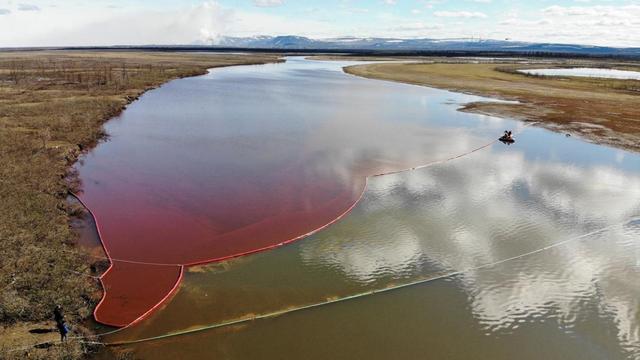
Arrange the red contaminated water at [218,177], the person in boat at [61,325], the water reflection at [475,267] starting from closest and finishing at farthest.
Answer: the person in boat at [61,325] → the water reflection at [475,267] → the red contaminated water at [218,177]

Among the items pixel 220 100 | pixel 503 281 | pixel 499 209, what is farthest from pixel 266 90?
pixel 503 281

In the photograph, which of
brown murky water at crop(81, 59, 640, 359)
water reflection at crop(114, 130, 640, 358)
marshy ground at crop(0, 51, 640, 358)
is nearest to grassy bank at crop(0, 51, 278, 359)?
marshy ground at crop(0, 51, 640, 358)

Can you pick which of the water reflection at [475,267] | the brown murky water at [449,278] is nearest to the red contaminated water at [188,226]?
the brown murky water at [449,278]

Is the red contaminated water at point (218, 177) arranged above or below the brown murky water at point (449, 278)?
above

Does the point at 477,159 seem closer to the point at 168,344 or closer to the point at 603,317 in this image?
the point at 603,317

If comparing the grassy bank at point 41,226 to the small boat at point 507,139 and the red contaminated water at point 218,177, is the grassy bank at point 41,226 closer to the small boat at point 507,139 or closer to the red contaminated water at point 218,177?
the red contaminated water at point 218,177

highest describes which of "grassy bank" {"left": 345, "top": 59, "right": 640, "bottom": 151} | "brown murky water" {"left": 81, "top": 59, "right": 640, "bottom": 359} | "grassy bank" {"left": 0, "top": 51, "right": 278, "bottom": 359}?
"grassy bank" {"left": 345, "top": 59, "right": 640, "bottom": 151}

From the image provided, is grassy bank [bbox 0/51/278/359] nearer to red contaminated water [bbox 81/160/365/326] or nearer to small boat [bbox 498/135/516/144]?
red contaminated water [bbox 81/160/365/326]
